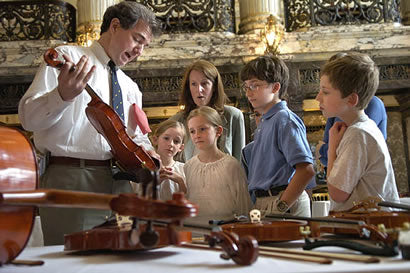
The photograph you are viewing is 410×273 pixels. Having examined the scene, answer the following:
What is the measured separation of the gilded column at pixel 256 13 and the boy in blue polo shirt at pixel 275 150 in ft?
19.4

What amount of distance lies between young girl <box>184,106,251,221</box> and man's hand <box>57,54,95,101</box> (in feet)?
4.18

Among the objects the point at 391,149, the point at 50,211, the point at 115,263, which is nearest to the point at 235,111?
the point at 50,211

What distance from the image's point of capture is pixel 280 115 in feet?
9.07

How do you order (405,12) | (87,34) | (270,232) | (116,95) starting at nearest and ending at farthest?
(270,232) → (116,95) → (87,34) → (405,12)

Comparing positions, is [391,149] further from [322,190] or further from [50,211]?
[50,211]

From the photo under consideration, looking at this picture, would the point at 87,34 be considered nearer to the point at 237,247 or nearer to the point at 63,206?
the point at 63,206

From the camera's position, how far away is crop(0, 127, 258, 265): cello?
98 centimetres

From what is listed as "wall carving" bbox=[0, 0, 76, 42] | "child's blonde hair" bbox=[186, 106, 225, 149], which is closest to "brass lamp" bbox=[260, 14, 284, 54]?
"wall carving" bbox=[0, 0, 76, 42]

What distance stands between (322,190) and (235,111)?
638 centimetres

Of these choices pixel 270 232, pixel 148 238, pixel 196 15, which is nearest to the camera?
pixel 148 238

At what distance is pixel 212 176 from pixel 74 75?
1386 mm

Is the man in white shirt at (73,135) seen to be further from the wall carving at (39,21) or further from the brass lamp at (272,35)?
the wall carving at (39,21)

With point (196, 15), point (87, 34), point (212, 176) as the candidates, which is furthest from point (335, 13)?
point (212, 176)

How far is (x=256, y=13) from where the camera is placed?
8820 mm
